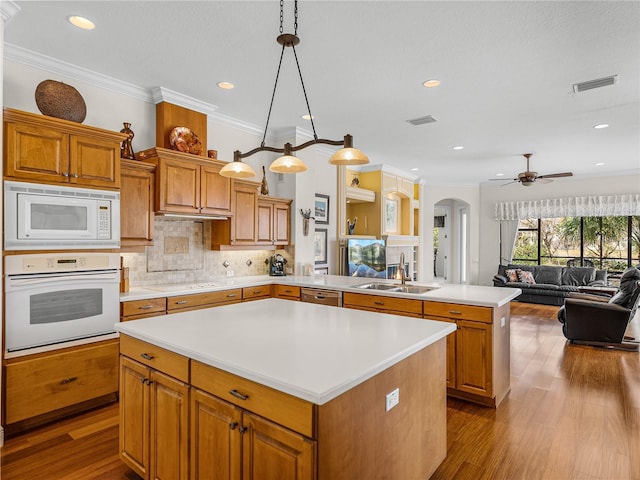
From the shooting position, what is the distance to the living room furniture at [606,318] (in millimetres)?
4660

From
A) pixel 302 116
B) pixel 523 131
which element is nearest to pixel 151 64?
pixel 302 116

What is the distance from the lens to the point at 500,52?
3.03 metres

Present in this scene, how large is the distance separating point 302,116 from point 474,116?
82.9 inches

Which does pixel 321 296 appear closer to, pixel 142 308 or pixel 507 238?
pixel 142 308

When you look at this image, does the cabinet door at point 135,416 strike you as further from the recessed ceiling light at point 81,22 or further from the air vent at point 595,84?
the air vent at point 595,84

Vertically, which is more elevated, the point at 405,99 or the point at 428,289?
the point at 405,99

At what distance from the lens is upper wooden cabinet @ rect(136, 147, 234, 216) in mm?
3752

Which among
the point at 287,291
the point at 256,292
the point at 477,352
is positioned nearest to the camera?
the point at 477,352

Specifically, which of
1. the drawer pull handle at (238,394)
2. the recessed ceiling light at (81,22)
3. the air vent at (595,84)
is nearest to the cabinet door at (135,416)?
the drawer pull handle at (238,394)

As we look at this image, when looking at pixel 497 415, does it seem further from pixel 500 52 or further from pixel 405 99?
pixel 405 99

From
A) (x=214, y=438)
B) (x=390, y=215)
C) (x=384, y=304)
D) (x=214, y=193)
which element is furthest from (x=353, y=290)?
(x=390, y=215)

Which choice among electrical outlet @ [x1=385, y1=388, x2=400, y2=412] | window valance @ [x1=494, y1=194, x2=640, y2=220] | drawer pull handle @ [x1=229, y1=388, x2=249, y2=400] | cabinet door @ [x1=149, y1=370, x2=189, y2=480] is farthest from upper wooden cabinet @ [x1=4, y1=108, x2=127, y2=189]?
window valance @ [x1=494, y1=194, x2=640, y2=220]

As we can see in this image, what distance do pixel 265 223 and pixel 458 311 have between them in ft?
8.95

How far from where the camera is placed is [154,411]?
189 cm
